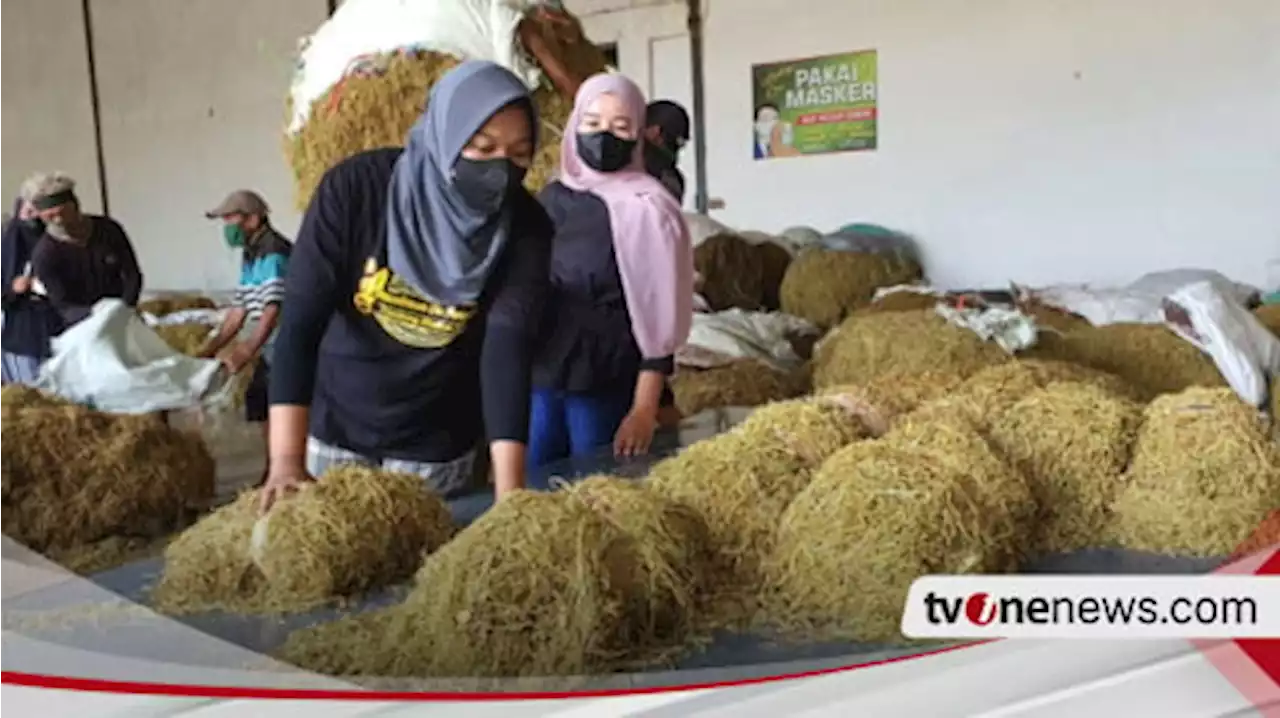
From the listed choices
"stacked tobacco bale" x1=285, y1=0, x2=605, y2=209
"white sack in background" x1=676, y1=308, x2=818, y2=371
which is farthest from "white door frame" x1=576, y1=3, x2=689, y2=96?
"white sack in background" x1=676, y1=308, x2=818, y2=371

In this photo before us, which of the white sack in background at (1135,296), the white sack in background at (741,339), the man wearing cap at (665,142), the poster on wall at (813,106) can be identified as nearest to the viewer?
the man wearing cap at (665,142)

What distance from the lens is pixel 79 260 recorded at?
0.96 m

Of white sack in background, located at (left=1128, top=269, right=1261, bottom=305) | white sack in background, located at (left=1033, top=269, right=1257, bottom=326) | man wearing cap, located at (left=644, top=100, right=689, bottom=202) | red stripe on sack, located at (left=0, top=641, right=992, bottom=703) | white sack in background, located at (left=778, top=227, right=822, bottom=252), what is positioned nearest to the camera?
red stripe on sack, located at (left=0, top=641, right=992, bottom=703)

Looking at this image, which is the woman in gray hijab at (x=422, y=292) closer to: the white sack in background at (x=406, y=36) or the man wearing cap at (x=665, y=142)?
the white sack in background at (x=406, y=36)

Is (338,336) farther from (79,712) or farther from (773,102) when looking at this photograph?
(773,102)

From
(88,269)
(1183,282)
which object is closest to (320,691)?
(88,269)

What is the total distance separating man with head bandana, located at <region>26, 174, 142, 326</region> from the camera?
0.93 metres

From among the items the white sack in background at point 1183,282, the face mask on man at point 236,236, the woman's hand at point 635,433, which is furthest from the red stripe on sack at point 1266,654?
the white sack in background at point 1183,282

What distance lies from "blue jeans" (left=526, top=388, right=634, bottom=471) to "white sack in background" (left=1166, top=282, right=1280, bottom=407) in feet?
2.67

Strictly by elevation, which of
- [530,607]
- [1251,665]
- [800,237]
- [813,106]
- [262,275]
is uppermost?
[813,106]

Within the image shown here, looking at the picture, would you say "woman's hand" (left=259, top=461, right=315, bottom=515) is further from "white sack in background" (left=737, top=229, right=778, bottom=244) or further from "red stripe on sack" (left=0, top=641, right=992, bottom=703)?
"white sack in background" (left=737, top=229, right=778, bottom=244)

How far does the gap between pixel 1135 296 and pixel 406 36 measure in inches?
62.0

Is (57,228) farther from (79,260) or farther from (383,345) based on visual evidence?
(383,345)

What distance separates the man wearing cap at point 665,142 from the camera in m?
Result: 1.24
